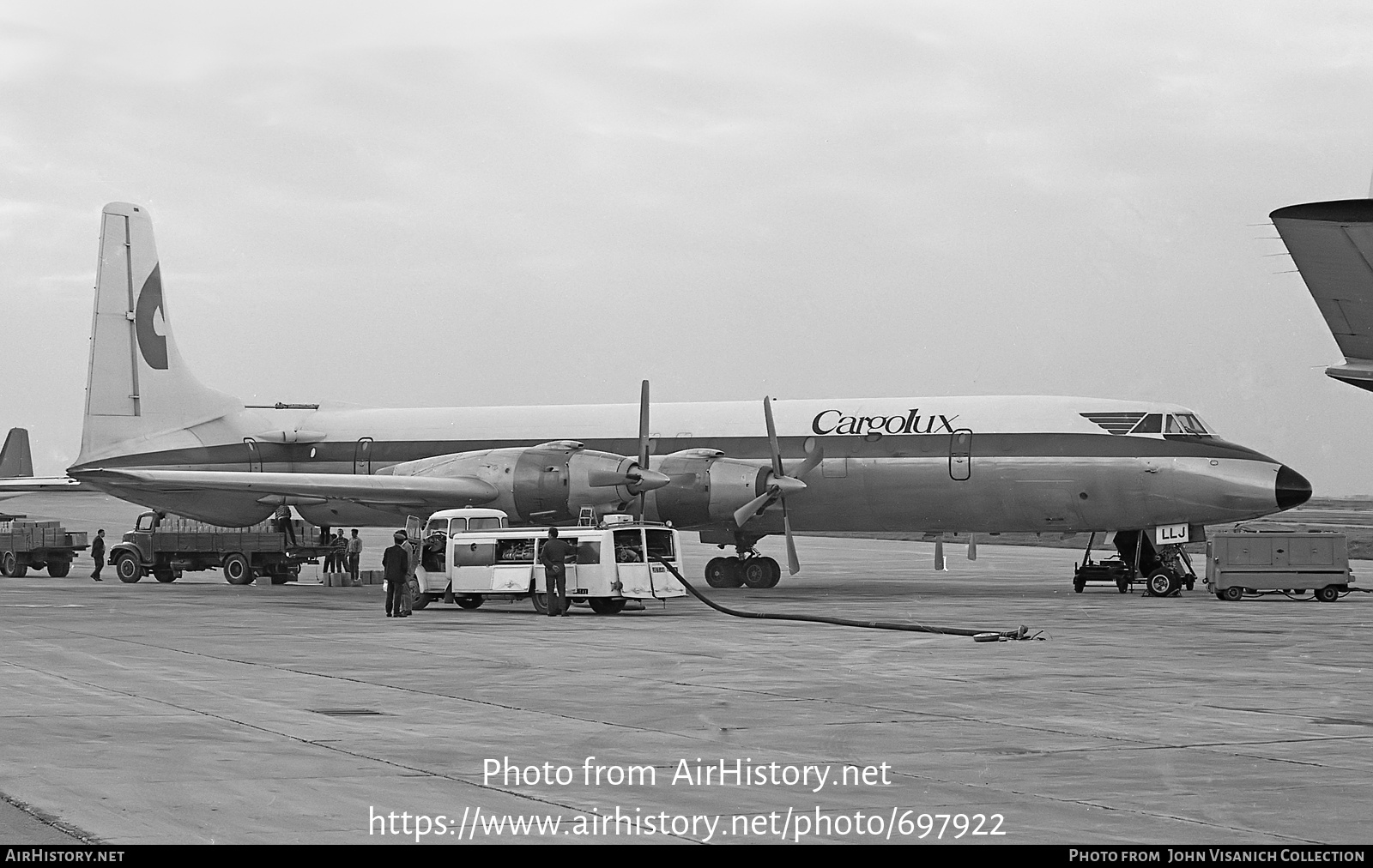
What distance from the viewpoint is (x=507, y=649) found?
1977cm

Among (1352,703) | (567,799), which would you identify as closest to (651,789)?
(567,799)

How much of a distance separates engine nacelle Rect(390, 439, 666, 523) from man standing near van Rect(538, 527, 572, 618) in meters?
5.42

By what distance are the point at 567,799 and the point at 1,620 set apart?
18.9 m

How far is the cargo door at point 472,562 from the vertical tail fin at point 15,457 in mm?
50817

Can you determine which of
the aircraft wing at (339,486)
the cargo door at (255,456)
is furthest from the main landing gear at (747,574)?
the cargo door at (255,456)

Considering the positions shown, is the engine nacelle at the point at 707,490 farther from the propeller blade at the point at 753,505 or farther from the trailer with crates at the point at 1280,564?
the trailer with crates at the point at 1280,564

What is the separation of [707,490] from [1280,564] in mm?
12148

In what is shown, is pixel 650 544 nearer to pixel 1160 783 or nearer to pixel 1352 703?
pixel 1352 703

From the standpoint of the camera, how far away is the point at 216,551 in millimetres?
41219

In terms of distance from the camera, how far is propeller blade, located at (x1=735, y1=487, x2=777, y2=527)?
32.0m

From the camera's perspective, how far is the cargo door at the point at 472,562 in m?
27.7

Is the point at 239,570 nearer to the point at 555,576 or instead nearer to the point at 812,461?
the point at 812,461

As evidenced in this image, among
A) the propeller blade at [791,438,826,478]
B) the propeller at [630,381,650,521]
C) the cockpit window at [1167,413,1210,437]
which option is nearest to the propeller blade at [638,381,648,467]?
the propeller at [630,381,650,521]

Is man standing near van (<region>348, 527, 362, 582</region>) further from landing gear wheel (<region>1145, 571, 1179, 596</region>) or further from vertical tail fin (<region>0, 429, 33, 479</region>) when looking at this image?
vertical tail fin (<region>0, 429, 33, 479</region>)
